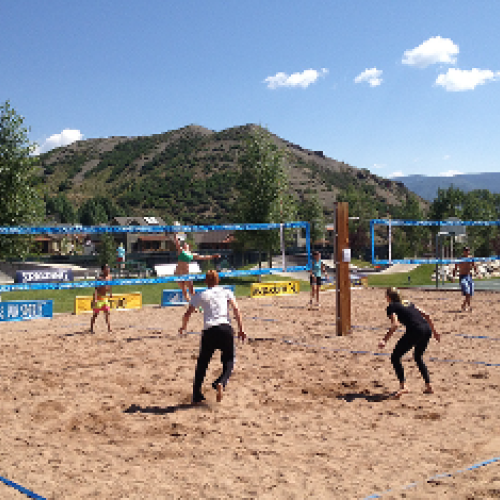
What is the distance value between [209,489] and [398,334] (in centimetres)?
807

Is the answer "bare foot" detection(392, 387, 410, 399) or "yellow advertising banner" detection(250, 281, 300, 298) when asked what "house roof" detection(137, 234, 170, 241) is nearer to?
"yellow advertising banner" detection(250, 281, 300, 298)

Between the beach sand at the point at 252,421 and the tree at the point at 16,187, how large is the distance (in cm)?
1122

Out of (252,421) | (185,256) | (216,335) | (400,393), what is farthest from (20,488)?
(185,256)

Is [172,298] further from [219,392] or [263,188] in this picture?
[263,188]

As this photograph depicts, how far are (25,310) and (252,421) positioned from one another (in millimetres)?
11923

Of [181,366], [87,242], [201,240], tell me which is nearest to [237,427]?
[181,366]

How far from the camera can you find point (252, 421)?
6.56 metres

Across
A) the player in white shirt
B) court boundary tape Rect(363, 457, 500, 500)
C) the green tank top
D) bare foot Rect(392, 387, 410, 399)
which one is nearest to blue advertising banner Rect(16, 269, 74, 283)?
the green tank top

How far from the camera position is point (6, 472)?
5086 mm

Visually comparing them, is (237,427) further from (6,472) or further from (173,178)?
(173,178)

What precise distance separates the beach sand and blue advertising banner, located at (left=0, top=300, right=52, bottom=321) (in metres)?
4.71

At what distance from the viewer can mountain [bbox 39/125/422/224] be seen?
127438mm

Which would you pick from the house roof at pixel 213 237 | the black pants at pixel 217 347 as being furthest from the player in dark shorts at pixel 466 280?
the house roof at pixel 213 237

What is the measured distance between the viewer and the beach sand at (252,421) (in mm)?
4773
